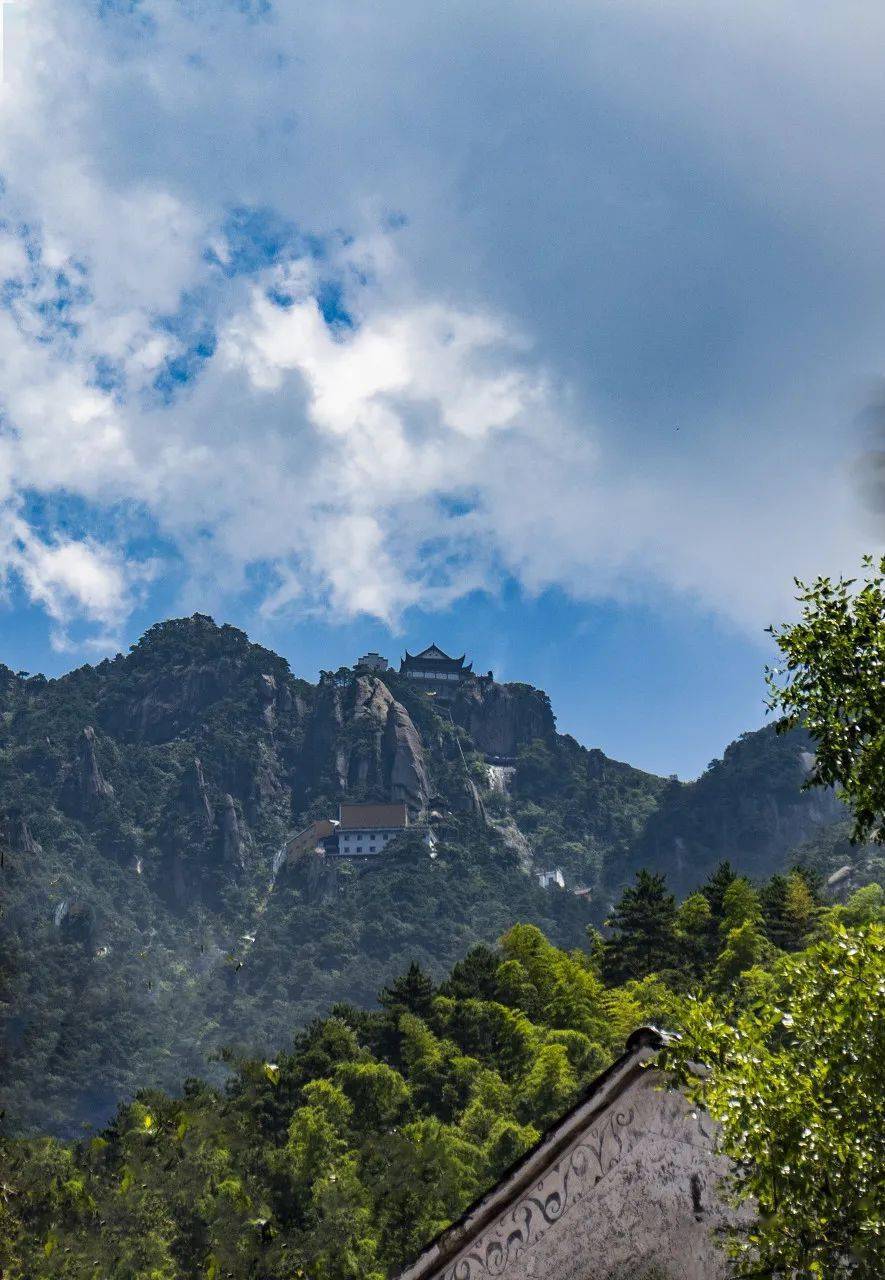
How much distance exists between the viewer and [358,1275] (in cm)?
3831

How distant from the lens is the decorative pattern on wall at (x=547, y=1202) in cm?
528

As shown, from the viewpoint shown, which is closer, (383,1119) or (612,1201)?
(612,1201)

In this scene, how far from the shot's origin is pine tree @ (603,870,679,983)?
179 feet

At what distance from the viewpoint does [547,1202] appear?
5.50m

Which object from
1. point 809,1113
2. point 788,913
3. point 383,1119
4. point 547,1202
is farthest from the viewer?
point 788,913

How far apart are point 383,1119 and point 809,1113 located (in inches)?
1776

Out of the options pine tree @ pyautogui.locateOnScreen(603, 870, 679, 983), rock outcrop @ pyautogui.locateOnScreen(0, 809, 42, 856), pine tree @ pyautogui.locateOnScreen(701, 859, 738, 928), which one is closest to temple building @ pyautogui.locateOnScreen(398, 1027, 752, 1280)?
pine tree @ pyautogui.locateOnScreen(603, 870, 679, 983)

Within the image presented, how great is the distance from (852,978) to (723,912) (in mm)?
53315

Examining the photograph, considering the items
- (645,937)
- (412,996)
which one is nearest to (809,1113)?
(645,937)

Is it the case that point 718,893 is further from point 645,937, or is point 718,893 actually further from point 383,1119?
point 383,1119

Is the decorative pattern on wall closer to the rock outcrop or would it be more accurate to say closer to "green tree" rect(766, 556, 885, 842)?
"green tree" rect(766, 556, 885, 842)

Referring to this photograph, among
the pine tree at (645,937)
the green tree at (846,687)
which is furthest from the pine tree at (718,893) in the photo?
the green tree at (846,687)

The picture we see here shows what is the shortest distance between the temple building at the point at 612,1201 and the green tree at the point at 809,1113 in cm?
17

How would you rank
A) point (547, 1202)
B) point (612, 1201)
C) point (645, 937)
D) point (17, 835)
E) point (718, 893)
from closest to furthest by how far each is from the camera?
point (547, 1202) < point (612, 1201) < point (645, 937) < point (718, 893) < point (17, 835)
